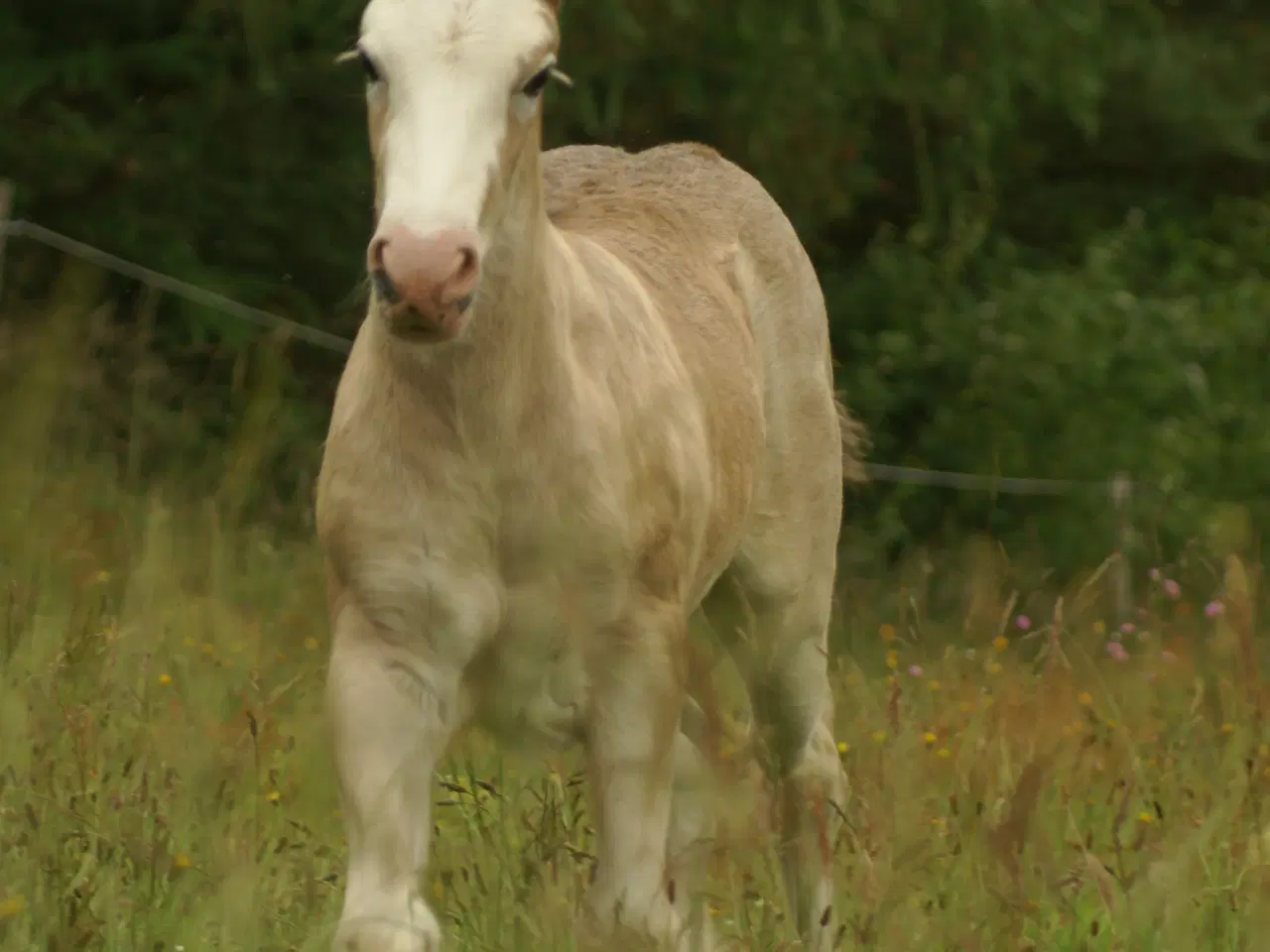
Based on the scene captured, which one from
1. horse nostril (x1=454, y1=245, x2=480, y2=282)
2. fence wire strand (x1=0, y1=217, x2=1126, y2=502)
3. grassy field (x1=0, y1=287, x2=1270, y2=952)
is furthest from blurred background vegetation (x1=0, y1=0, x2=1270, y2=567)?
horse nostril (x1=454, y1=245, x2=480, y2=282)

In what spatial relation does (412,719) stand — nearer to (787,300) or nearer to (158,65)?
(787,300)

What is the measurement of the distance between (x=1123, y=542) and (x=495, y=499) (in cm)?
618

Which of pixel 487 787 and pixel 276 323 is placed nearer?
pixel 487 787

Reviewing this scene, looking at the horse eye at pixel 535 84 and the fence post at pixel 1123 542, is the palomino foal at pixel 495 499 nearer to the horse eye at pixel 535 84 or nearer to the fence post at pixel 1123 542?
the horse eye at pixel 535 84

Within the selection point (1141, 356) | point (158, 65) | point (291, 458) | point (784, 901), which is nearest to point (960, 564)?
point (1141, 356)

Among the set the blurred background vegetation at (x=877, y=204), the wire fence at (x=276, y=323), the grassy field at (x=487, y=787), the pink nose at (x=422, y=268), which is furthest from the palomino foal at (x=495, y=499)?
the blurred background vegetation at (x=877, y=204)

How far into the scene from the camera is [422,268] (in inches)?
121

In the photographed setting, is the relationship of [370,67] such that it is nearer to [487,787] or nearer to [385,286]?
[385,286]

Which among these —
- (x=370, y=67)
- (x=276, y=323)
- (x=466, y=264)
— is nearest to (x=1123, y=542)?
(x=276, y=323)

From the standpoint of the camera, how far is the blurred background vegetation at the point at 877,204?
945cm

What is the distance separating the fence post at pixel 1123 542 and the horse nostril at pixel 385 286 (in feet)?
20.4

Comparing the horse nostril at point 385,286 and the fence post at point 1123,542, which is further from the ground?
the horse nostril at point 385,286

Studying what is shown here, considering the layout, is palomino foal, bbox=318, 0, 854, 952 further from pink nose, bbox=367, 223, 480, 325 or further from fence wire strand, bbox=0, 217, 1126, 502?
fence wire strand, bbox=0, 217, 1126, 502

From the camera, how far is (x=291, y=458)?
30.8ft
